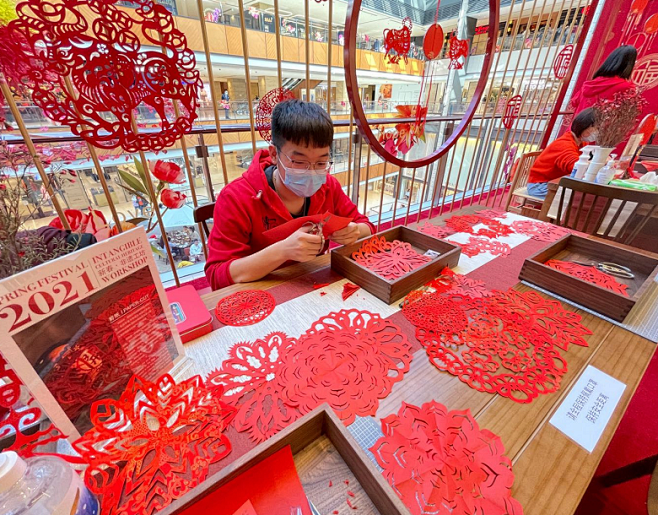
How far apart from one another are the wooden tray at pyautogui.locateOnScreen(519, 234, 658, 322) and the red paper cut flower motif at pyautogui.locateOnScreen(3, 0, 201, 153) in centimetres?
121

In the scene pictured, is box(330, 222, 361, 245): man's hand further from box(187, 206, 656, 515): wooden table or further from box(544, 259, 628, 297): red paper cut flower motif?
box(544, 259, 628, 297): red paper cut flower motif

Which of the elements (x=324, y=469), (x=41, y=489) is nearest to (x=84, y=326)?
(x=41, y=489)

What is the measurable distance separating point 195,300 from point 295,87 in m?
1.17

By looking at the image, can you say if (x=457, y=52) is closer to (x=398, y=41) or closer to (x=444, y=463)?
(x=398, y=41)

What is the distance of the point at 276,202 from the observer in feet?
3.70

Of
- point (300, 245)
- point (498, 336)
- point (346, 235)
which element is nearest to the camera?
point (498, 336)

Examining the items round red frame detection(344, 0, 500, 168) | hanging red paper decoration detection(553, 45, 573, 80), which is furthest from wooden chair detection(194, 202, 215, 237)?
hanging red paper decoration detection(553, 45, 573, 80)

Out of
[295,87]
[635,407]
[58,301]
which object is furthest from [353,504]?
[635,407]

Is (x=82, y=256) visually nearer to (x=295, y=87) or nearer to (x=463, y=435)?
(x=463, y=435)

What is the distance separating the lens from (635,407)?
1.47 m

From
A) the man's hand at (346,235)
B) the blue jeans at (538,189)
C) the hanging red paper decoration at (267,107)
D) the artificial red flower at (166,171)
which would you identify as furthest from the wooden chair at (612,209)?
the artificial red flower at (166,171)

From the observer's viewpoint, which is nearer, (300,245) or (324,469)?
(324,469)

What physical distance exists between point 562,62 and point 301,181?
3402 millimetres

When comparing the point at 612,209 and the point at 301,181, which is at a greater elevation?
the point at 301,181
